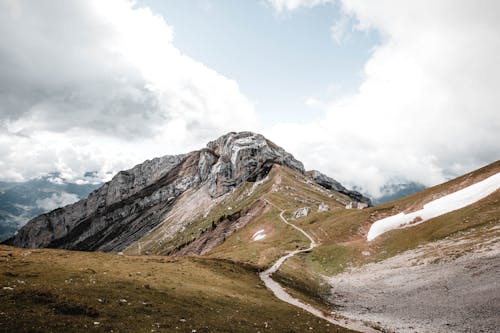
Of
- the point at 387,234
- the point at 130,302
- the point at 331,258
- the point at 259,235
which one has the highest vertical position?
the point at 259,235

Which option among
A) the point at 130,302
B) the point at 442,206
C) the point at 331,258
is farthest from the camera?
the point at 331,258

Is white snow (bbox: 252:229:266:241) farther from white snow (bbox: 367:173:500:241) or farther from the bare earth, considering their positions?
the bare earth

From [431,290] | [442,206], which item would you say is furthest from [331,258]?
[431,290]

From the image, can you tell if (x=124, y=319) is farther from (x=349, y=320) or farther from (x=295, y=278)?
(x=295, y=278)

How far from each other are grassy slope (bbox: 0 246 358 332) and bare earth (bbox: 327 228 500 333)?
1456 cm

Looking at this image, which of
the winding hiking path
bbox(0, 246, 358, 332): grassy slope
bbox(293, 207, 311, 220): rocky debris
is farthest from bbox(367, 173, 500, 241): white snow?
bbox(293, 207, 311, 220): rocky debris

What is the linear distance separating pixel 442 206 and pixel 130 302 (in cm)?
8913

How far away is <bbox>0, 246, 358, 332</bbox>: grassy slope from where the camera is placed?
2177 centimetres

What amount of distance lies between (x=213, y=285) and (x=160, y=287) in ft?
39.2

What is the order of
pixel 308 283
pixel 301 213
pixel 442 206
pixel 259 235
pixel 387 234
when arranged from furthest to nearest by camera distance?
1. pixel 301 213
2. pixel 259 235
3. pixel 387 234
4. pixel 442 206
5. pixel 308 283

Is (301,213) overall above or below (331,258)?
above

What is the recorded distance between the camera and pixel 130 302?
93.5ft

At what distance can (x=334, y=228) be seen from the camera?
117812mm

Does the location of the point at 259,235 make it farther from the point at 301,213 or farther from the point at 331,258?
the point at 331,258
